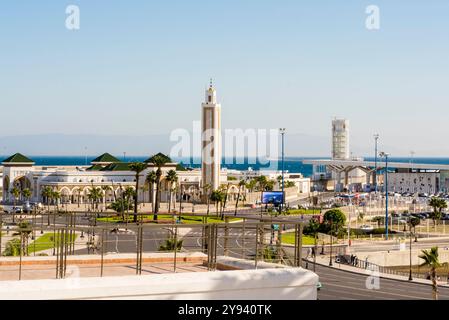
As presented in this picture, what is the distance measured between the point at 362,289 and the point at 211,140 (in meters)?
60.8

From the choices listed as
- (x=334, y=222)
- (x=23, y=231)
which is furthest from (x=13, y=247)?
(x=334, y=222)

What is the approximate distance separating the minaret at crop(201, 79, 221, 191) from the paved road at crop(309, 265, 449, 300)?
2012 inches

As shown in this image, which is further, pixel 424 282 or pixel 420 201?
pixel 420 201

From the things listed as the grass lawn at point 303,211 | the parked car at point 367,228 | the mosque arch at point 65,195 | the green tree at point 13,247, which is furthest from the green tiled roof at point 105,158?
the green tree at point 13,247

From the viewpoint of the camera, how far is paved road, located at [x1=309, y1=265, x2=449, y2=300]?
4072cm

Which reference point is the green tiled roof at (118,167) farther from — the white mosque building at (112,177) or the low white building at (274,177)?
the low white building at (274,177)

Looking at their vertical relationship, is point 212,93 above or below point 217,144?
above

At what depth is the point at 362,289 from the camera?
44062 millimetres

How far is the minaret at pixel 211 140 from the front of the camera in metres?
102

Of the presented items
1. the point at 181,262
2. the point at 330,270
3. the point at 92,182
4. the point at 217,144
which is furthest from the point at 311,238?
the point at 181,262

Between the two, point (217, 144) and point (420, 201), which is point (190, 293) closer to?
point (217, 144)
